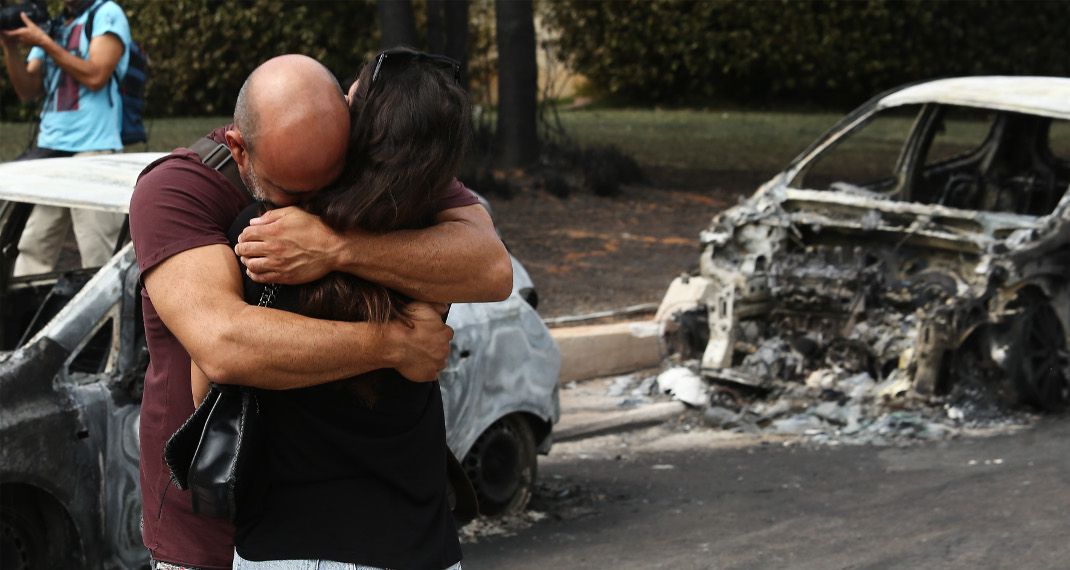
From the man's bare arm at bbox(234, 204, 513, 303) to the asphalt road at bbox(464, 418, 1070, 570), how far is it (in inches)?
116

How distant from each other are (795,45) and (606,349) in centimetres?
1582

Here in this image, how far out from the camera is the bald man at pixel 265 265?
251cm

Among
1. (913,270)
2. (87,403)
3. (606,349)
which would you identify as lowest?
(606,349)

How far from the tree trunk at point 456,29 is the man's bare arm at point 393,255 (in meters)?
11.7

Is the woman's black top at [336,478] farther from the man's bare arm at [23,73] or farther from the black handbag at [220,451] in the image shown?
the man's bare arm at [23,73]

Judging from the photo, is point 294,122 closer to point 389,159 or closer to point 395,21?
point 389,159

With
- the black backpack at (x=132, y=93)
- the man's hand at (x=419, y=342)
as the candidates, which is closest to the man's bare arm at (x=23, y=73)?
the black backpack at (x=132, y=93)

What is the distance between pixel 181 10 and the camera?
864 inches

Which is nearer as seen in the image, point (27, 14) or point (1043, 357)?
point (27, 14)

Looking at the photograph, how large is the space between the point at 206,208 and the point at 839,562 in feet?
11.8

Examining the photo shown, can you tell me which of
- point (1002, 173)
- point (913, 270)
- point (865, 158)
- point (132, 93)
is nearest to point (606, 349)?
point (913, 270)

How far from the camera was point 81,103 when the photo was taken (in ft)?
25.9

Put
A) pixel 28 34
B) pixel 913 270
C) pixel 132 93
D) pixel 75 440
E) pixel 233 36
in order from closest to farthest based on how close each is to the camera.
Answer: pixel 75 440 < pixel 28 34 < pixel 132 93 < pixel 913 270 < pixel 233 36

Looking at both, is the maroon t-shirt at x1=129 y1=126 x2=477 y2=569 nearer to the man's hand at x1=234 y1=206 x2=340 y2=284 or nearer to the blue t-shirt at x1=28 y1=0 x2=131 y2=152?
the man's hand at x1=234 y1=206 x2=340 y2=284
